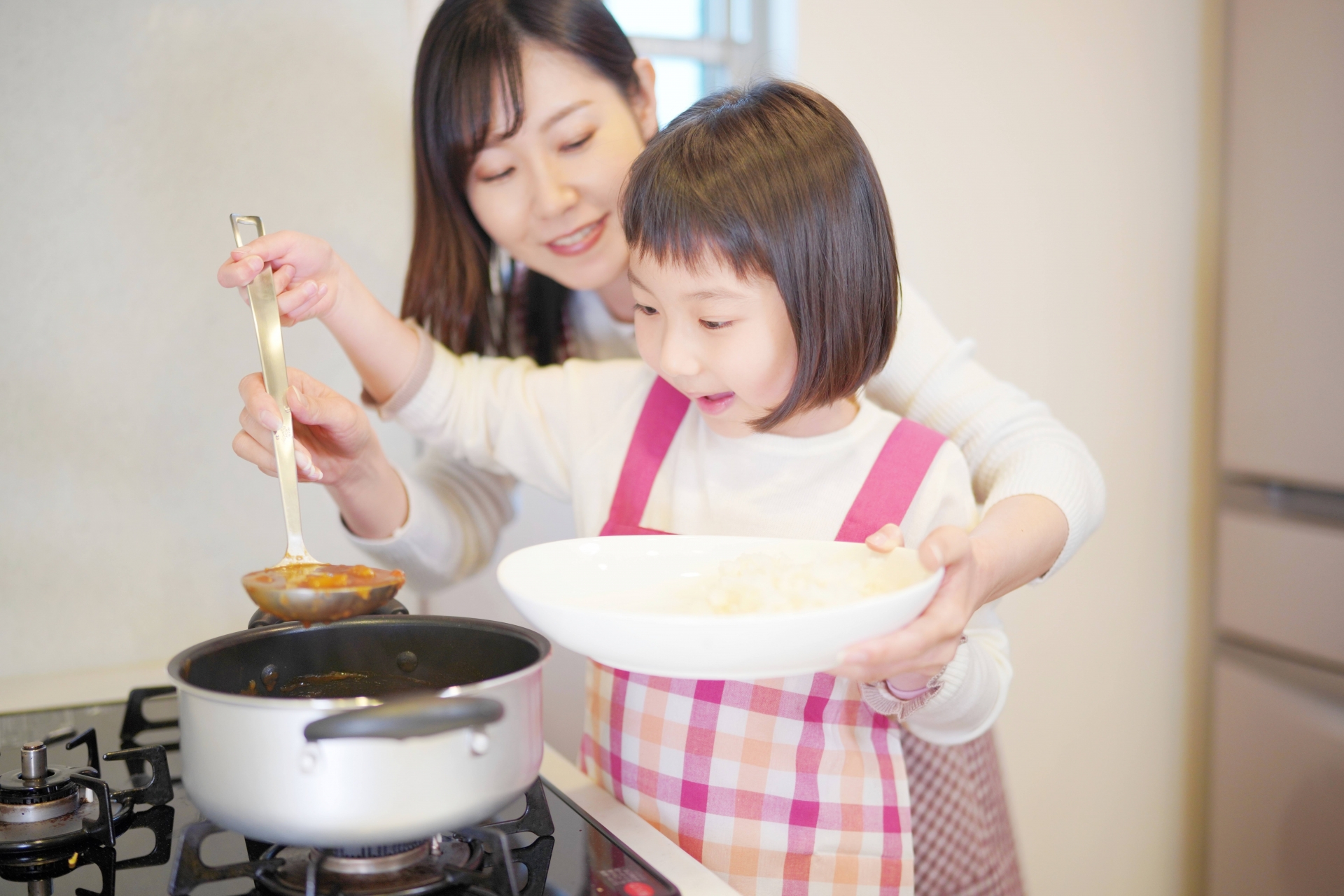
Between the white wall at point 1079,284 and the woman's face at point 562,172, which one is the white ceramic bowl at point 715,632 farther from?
the white wall at point 1079,284

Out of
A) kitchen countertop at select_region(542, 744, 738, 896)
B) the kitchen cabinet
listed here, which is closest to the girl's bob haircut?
kitchen countertop at select_region(542, 744, 738, 896)

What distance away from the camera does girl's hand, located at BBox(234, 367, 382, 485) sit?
0.80 metres

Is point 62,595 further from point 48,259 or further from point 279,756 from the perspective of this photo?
point 279,756

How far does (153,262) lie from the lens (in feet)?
3.93

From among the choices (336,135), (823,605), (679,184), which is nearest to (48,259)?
(336,135)

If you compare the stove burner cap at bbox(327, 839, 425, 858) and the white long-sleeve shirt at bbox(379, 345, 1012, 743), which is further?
the white long-sleeve shirt at bbox(379, 345, 1012, 743)

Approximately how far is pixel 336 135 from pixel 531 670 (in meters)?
0.92

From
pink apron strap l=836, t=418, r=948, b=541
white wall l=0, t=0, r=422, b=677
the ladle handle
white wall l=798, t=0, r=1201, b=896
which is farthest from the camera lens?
white wall l=798, t=0, r=1201, b=896

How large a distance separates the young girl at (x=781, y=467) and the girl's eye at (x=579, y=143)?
178 millimetres

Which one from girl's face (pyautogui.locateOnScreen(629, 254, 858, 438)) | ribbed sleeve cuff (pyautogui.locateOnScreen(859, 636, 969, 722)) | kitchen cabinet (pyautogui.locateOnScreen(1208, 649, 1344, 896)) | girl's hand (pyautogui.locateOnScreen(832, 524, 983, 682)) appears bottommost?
kitchen cabinet (pyautogui.locateOnScreen(1208, 649, 1344, 896))

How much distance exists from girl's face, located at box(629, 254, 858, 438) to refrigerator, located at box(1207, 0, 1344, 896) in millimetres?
949

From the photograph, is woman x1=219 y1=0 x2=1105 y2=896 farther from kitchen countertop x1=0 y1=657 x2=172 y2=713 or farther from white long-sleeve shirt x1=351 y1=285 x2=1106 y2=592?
kitchen countertop x1=0 y1=657 x2=172 y2=713

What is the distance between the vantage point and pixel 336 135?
4.14ft

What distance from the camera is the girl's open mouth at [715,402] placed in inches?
35.0
